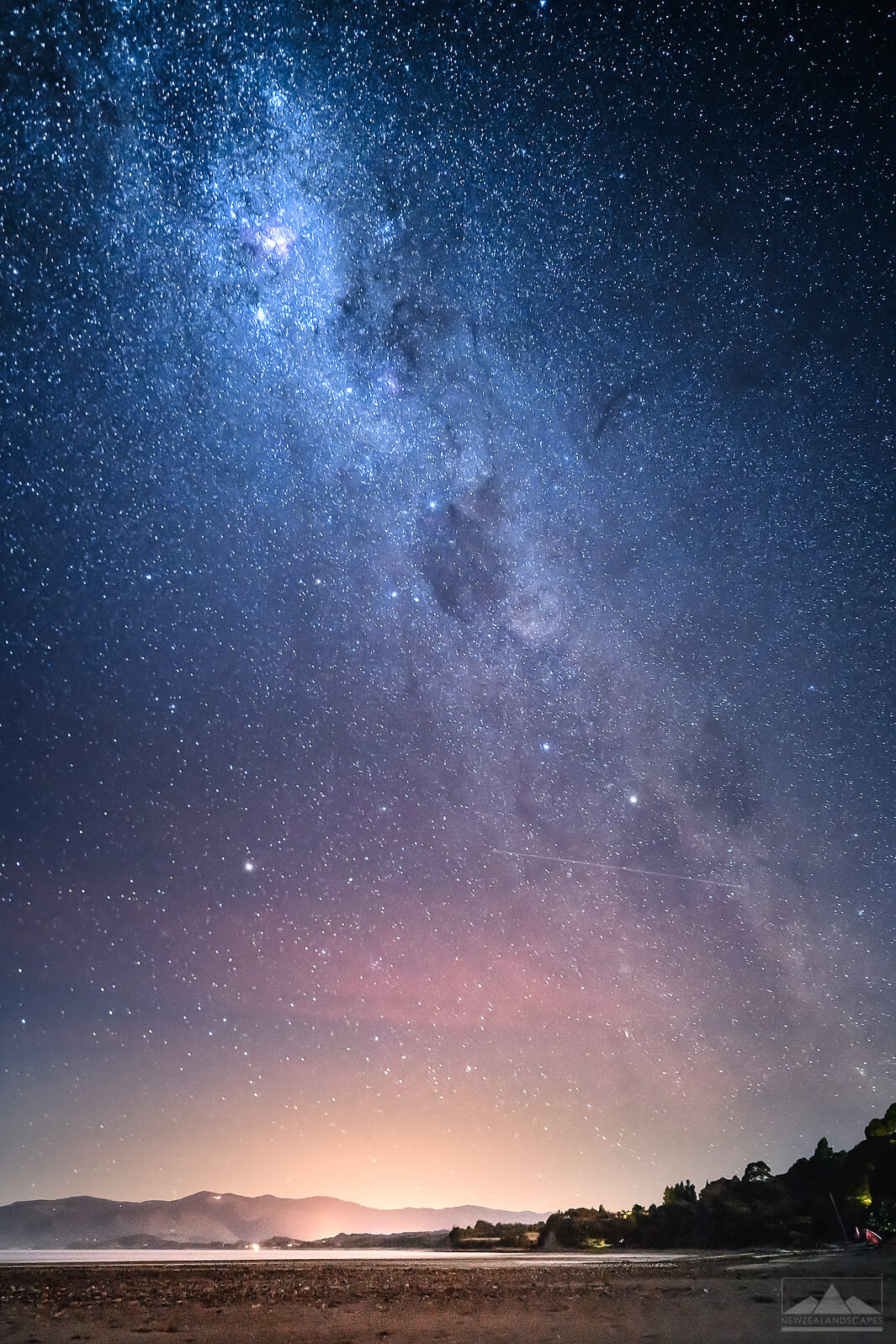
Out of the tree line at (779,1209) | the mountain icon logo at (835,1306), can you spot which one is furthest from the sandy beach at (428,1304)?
the tree line at (779,1209)

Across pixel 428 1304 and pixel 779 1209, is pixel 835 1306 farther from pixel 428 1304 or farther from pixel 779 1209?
pixel 779 1209

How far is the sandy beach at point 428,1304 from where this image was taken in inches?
422

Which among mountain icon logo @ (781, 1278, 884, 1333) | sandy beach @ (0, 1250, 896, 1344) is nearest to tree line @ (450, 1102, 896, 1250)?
sandy beach @ (0, 1250, 896, 1344)

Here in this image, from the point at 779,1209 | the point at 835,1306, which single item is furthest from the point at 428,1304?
the point at 779,1209

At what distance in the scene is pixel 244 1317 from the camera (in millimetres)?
A: 12133

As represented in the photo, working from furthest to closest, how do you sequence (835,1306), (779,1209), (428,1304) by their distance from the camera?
(779,1209)
(428,1304)
(835,1306)

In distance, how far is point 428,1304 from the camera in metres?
13.3

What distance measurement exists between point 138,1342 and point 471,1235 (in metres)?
36.4

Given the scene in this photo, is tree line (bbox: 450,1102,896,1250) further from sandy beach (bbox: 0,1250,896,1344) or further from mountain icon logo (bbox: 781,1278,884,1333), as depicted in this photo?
mountain icon logo (bbox: 781,1278,884,1333)

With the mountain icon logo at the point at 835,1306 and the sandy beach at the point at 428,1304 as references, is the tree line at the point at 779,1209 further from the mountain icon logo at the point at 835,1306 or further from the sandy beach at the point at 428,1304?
the mountain icon logo at the point at 835,1306

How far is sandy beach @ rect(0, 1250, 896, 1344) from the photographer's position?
10711 mm

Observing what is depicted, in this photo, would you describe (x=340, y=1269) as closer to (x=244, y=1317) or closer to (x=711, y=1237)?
(x=244, y=1317)

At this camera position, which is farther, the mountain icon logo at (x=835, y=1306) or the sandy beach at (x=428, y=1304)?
the mountain icon logo at (x=835, y=1306)

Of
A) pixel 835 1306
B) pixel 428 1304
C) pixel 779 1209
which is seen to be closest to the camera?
pixel 835 1306
